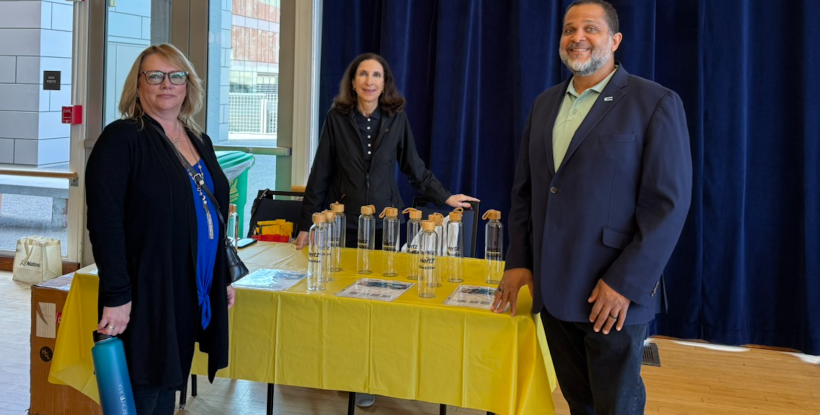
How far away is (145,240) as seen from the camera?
198 centimetres

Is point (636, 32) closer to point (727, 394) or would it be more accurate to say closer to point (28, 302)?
point (727, 394)

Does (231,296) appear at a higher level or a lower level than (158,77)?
lower

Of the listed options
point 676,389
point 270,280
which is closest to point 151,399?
point 270,280

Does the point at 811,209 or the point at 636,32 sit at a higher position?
the point at 636,32

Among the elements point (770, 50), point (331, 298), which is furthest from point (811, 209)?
point (331, 298)

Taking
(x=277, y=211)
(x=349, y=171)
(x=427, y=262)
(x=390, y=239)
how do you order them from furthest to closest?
(x=277, y=211)
(x=349, y=171)
(x=390, y=239)
(x=427, y=262)

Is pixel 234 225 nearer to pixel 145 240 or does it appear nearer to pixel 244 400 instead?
pixel 244 400

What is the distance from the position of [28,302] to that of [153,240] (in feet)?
11.3

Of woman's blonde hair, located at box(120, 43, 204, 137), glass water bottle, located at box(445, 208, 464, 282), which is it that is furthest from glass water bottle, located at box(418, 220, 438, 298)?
woman's blonde hair, located at box(120, 43, 204, 137)

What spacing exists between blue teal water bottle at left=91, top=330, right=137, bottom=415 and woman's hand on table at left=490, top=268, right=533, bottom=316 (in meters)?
1.04

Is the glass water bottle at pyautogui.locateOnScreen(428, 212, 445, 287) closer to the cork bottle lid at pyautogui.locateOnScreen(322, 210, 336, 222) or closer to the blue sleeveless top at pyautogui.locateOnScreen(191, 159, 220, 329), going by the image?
the cork bottle lid at pyautogui.locateOnScreen(322, 210, 336, 222)

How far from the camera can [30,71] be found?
5.75 metres

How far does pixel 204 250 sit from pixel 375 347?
627 mm

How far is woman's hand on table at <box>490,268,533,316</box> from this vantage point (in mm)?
2227
